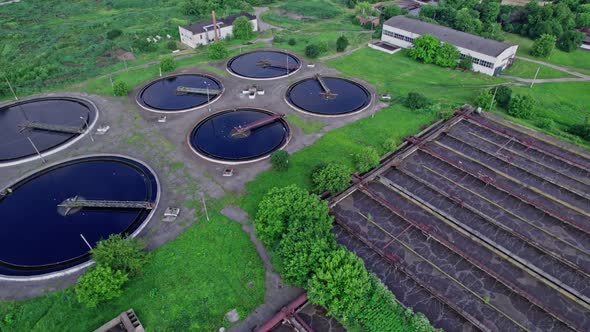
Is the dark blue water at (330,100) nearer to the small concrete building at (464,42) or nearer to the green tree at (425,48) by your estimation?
the green tree at (425,48)

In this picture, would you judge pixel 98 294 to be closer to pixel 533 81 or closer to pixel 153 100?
pixel 153 100

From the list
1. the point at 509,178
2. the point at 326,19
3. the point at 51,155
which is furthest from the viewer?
the point at 326,19

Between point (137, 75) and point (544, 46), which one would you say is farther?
point (544, 46)

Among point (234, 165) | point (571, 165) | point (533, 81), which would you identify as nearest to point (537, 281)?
point (571, 165)

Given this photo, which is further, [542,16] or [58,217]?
[542,16]

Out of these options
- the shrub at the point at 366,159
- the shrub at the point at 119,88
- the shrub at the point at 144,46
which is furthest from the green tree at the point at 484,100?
the shrub at the point at 144,46

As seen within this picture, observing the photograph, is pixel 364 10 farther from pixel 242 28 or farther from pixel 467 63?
pixel 467 63

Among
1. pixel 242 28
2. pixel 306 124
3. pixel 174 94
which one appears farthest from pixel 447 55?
pixel 174 94
